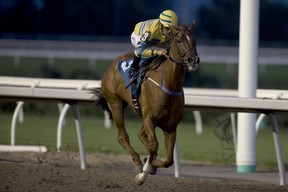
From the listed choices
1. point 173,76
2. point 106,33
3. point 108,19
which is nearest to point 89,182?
point 173,76

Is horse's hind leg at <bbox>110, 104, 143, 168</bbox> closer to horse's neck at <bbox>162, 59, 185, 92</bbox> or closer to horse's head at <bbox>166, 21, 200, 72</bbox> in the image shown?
horse's neck at <bbox>162, 59, 185, 92</bbox>

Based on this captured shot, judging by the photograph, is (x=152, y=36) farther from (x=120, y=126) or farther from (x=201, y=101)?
(x=201, y=101)

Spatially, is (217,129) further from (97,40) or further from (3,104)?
(97,40)

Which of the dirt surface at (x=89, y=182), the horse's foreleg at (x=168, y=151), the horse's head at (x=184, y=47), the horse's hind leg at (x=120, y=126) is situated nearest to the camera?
the horse's head at (x=184, y=47)

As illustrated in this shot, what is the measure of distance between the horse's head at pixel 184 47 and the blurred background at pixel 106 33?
54.3 ft

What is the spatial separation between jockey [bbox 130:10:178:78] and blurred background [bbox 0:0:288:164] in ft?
52.5

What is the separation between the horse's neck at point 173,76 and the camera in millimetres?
8203

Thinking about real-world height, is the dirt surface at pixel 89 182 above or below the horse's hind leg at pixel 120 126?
below

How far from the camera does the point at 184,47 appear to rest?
7914 millimetres

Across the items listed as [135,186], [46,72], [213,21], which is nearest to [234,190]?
[135,186]

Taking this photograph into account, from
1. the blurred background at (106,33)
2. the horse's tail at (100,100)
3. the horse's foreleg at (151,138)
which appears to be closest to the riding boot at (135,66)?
the horse's foreleg at (151,138)

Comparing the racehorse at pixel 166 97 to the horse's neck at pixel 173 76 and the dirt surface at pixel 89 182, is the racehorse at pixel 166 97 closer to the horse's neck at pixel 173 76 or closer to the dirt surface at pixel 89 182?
the horse's neck at pixel 173 76

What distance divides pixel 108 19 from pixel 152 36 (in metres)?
31.0

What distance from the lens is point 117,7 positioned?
129 ft
